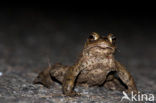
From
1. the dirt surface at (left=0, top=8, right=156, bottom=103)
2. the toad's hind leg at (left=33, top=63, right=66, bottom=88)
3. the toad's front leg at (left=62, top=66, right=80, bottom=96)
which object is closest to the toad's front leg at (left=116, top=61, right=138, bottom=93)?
the dirt surface at (left=0, top=8, right=156, bottom=103)

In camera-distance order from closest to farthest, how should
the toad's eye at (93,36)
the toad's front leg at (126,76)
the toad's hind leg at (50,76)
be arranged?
the toad's eye at (93,36) < the toad's front leg at (126,76) < the toad's hind leg at (50,76)

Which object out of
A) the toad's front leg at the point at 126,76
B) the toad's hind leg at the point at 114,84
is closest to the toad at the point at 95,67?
the toad's front leg at the point at 126,76

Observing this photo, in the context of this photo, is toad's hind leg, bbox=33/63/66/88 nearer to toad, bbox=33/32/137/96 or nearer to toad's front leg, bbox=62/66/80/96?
toad, bbox=33/32/137/96

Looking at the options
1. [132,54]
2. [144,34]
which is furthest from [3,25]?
[144,34]

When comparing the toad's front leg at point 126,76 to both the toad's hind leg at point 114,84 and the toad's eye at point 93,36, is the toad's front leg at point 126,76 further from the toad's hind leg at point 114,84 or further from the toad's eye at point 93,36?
the toad's eye at point 93,36

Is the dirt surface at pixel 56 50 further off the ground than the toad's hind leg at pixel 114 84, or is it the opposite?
the dirt surface at pixel 56 50

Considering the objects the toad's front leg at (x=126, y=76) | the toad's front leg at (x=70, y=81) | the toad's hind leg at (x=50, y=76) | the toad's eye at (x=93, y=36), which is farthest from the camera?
the toad's hind leg at (x=50, y=76)

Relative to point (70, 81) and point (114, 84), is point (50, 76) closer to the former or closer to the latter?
point (70, 81)

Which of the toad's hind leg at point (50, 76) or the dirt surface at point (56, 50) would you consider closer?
the dirt surface at point (56, 50)

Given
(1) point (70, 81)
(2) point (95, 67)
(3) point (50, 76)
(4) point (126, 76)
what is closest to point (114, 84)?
(4) point (126, 76)
